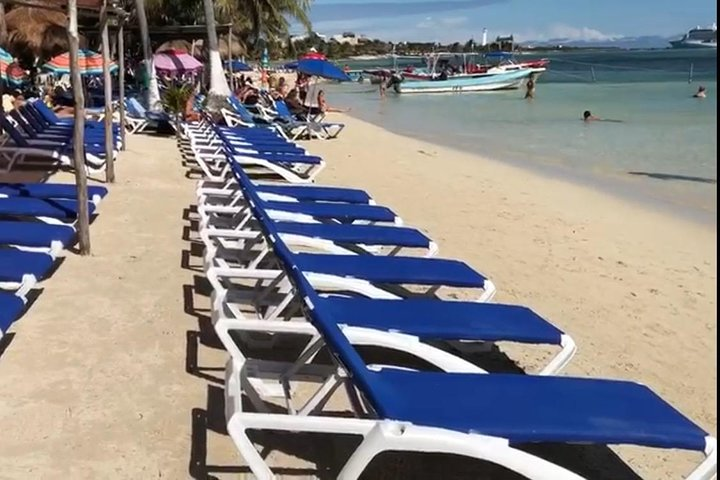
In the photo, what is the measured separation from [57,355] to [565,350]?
2.25 m

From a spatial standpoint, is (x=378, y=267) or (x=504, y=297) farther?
(x=504, y=297)

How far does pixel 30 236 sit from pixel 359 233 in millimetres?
1866

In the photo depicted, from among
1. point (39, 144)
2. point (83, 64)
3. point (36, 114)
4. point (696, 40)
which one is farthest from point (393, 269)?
point (696, 40)

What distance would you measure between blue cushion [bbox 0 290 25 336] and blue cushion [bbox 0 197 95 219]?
67.1 inches

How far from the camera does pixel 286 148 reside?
9344 mm

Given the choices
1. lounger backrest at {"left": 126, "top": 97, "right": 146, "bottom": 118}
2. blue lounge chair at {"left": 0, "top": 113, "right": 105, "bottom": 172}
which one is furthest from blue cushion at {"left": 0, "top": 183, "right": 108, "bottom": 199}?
lounger backrest at {"left": 126, "top": 97, "right": 146, "bottom": 118}

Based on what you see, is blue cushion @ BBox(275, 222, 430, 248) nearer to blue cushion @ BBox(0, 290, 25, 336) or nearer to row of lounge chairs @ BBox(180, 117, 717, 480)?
row of lounge chairs @ BBox(180, 117, 717, 480)

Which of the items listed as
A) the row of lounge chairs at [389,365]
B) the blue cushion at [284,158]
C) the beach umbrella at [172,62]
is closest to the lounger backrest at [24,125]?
the blue cushion at [284,158]

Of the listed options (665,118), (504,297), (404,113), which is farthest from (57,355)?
(404,113)

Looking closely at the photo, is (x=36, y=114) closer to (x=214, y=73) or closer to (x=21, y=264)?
(x=214, y=73)

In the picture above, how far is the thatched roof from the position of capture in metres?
22.0

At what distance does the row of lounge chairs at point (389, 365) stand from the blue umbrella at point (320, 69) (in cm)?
1030

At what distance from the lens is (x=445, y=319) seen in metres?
3.39

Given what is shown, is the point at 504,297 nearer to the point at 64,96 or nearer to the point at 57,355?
the point at 57,355
